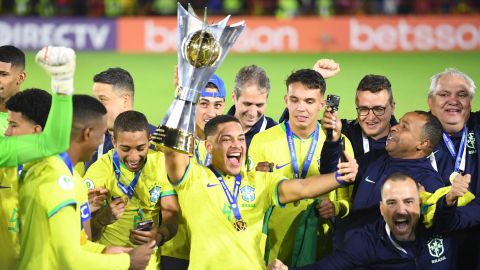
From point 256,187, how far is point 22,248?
1.81 m

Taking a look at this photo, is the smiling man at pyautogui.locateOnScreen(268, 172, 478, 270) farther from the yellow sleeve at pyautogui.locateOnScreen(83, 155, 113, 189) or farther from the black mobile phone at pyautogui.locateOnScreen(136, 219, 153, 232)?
the yellow sleeve at pyautogui.locateOnScreen(83, 155, 113, 189)

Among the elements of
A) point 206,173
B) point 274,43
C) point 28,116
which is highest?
point 274,43

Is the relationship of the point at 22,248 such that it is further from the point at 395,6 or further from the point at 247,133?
the point at 395,6

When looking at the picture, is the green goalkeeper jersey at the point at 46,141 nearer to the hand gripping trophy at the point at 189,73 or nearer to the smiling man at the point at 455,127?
the hand gripping trophy at the point at 189,73

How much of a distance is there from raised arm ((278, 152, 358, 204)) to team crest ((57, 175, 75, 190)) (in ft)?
5.51

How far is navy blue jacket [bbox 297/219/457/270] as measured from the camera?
6.23 meters

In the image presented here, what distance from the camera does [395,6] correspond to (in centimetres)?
2841

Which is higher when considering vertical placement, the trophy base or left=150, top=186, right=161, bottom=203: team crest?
the trophy base

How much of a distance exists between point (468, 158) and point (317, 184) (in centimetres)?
187

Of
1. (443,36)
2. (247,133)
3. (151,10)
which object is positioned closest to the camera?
(247,133)

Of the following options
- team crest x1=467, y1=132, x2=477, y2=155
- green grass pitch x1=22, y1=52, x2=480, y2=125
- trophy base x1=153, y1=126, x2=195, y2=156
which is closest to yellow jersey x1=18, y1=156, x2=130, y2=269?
trophy base x1=153, y1=126, x2=195, y2=156

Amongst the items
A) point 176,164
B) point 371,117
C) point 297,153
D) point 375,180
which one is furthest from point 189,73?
point 371,117

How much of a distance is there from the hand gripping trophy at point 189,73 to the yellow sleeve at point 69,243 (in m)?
0.93

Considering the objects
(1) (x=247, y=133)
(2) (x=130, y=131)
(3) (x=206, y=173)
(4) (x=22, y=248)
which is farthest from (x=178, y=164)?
(1) (x=247, y=133)
